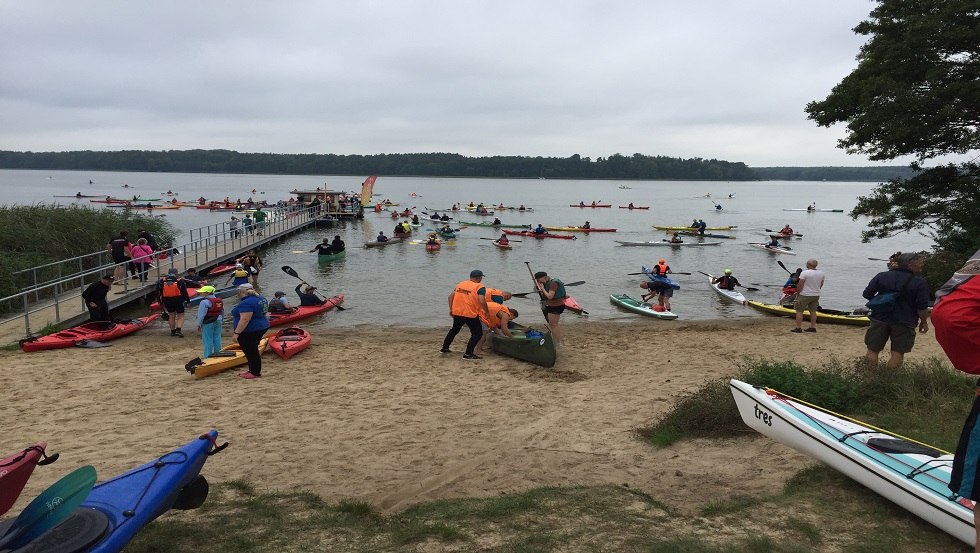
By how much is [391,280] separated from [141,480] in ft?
66.0

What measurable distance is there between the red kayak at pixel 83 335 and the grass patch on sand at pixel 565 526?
9.07 m

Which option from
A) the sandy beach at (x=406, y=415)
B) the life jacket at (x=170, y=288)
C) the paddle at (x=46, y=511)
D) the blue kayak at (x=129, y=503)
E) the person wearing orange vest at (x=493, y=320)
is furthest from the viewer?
the life jacket at (x=170, y=288)

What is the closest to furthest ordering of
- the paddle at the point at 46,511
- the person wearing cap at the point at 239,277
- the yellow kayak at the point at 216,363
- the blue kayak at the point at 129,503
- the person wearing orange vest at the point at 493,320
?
1. the paddle at the point at 46,511
2. the blue kayak at the point at 129,503
3. the yellow kayak at the point at 216,363
4. the person wearing orange vest at the point at 493,320
5. the person wearing cap at the point at 239,277

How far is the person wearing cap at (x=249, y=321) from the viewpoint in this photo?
9219 mm

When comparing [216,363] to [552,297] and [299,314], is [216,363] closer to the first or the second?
[552,297]

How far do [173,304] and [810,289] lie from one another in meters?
14.2

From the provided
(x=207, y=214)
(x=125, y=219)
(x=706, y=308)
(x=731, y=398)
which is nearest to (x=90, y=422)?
(x=731, y=398)

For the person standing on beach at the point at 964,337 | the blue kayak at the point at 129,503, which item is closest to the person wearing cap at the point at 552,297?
the blue kayak at the point at 129,503

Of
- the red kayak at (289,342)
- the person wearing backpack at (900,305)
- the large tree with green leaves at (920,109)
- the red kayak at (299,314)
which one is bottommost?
the red kayak at (299,314)

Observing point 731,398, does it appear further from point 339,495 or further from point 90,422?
point 90,422

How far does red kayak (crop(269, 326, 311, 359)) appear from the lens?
11.6 metres

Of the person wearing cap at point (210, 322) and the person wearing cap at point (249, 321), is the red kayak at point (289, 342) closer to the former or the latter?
the person wearing cap at point (210, 322)

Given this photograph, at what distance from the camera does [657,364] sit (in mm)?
11070

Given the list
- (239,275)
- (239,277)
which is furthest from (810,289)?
(239,277)
